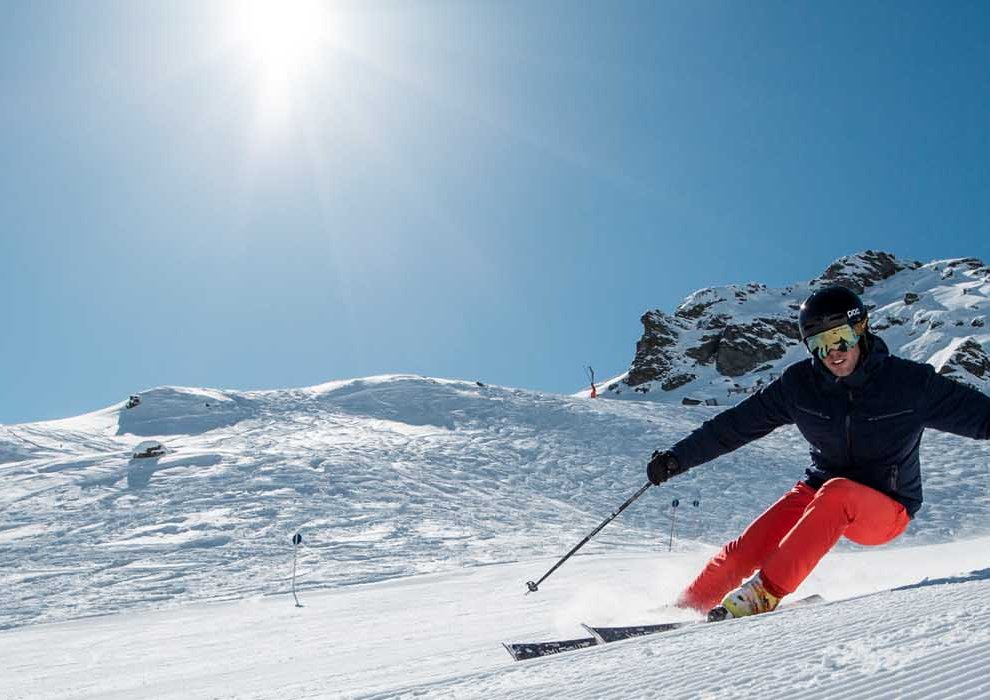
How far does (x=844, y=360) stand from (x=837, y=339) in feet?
0.37

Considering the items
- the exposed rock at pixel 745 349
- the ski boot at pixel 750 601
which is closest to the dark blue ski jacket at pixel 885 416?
the ski boot at pixel 750 601

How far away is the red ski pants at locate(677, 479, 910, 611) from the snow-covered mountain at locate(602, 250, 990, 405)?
43.5 metres

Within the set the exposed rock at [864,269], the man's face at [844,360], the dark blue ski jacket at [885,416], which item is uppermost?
the exposed rock at [864,269]

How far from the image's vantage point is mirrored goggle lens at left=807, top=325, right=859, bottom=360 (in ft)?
11.1

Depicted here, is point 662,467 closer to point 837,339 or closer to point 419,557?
point 837,339

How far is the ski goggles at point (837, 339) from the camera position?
11.1 feet

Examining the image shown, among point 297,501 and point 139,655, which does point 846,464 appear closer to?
point 139,655

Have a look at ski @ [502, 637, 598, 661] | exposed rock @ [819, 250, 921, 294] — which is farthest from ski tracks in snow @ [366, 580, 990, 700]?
exposed rock @ [819, 250, 921, 294]

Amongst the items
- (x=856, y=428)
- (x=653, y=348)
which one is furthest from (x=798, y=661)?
(x=653, y=348)

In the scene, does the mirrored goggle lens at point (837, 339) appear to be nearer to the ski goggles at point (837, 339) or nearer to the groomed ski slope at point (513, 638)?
the ski goggles at point (837, 339)

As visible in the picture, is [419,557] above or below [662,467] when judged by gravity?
above

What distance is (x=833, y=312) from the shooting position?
3381 millimetres

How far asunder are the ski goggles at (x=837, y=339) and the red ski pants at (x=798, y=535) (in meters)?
0.63

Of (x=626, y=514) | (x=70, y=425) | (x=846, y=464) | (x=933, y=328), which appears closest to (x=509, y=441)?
(x=626, y=514)
